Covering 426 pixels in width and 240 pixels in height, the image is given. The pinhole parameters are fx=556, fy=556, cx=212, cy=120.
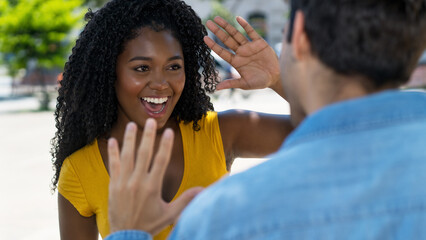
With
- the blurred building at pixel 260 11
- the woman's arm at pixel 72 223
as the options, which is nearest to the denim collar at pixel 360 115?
the woman's arm at pixel 72 223

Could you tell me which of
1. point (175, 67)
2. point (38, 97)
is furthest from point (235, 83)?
point (38, 97)

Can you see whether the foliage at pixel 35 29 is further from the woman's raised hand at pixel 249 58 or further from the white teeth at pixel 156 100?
the woman's raised hand at pixel 249 58

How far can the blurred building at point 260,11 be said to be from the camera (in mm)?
33000

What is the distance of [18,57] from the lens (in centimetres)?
1727

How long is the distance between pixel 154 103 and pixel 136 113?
0.30 feet

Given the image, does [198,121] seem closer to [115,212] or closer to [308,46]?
[115,212]

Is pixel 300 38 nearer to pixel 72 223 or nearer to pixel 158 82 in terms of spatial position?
pixel 158 82

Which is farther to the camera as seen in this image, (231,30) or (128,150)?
(231,30)

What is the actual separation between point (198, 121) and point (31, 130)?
10223mm

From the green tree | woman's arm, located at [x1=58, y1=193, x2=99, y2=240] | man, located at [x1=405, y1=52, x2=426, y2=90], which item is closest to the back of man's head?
woman's arm, located at [x1=58, y1=193, x2=99, y2=240]

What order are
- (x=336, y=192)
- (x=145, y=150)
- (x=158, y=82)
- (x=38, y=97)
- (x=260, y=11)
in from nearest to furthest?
(x=336, y=192)
(x=145, y=150)
(x=158, y=82)
(x=38, y=97)
(x=260, y=11)

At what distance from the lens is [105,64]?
7.99 ft

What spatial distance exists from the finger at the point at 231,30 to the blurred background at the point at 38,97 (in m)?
1.19

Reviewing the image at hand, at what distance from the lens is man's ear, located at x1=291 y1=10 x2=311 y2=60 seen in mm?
1103
